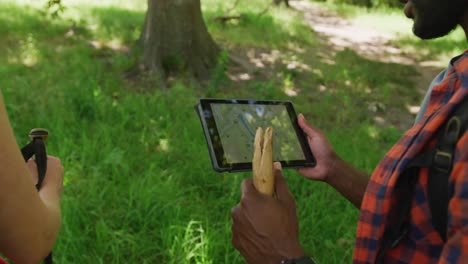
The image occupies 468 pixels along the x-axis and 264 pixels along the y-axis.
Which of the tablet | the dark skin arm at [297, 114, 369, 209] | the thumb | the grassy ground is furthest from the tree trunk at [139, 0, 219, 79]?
the thumb

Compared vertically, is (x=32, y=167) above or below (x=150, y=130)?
above

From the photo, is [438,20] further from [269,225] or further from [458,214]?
[269,225]

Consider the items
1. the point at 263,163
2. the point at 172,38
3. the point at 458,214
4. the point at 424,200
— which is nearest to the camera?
the point at 458,214

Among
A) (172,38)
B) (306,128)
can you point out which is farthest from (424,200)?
(172,38)

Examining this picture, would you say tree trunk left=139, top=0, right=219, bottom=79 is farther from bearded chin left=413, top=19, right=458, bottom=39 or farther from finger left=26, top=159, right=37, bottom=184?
bearded chin left=413, top=19, right=458, bottom=39

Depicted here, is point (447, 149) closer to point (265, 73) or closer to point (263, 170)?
point (263, 170)

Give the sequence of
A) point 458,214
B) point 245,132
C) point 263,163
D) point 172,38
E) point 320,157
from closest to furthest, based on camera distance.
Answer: point 458,214
point 263,163
point 245,132
point 320,157
point 172,38

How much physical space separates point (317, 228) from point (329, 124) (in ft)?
7.62

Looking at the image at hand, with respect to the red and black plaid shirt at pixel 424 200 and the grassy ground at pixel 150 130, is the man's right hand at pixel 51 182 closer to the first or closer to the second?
the red and black plaid shirt at pixel 424 200

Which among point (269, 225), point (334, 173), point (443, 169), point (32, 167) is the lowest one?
point (334, 173)

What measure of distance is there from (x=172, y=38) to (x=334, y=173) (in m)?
4.46

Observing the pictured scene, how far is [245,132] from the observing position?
1.75 meters

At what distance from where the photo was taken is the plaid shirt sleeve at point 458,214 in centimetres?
93

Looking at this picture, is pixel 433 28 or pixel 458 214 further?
pixel 433 28
